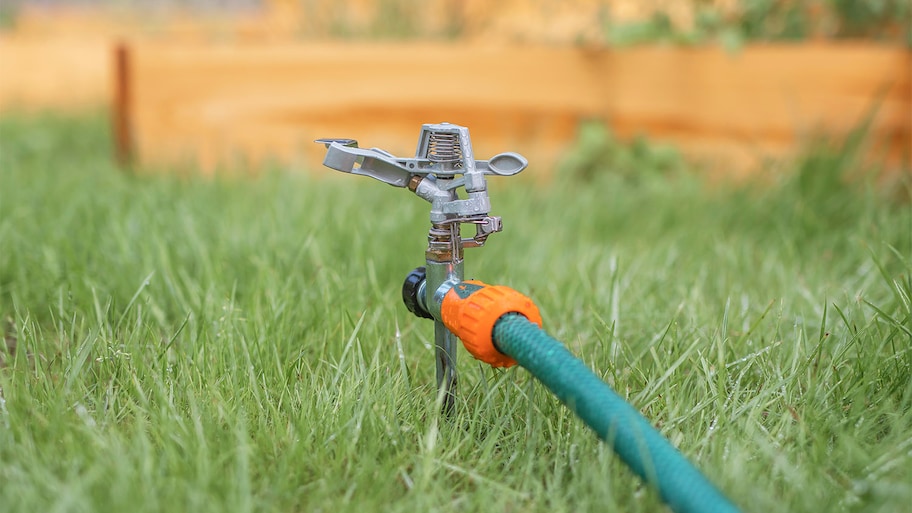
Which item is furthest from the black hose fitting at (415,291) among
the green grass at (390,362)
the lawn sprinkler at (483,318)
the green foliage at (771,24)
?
the green foliage at (771,24)

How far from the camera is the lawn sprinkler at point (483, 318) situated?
928 mm

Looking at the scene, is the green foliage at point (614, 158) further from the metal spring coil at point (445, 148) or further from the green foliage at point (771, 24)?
the metal spring coil at point (445, 148)

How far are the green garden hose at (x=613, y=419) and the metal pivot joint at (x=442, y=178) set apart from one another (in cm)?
Result: 12

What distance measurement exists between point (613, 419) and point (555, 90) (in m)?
2.22

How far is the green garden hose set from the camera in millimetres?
902

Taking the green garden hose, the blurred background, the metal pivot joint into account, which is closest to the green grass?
the green garden hose

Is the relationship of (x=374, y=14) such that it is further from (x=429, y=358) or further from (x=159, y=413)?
(x=159, y=413)

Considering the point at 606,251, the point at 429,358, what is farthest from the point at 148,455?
the point at 606,251

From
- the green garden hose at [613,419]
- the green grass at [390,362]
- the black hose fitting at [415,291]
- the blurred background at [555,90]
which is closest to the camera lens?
the green garden hose at [613,419]

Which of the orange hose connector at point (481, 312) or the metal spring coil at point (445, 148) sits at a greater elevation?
the metal spring coil at point (445, 148)

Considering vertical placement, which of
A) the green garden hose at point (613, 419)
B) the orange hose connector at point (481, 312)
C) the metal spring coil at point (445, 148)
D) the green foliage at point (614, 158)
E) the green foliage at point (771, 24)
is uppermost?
the green foliage at point (771, 24)

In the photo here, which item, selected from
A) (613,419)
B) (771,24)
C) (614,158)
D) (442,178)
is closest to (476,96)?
A: (614,158)

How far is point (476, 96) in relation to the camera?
10.00 ft

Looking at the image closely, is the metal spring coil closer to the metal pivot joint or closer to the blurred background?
the metal pivot joint
